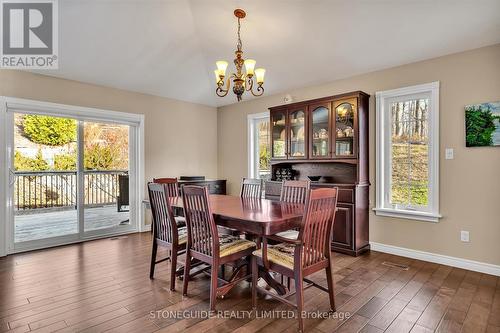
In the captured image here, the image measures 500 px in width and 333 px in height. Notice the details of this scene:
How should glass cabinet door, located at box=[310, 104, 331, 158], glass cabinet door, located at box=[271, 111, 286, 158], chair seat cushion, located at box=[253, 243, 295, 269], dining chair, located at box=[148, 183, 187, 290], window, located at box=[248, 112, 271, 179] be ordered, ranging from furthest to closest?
window, located at box=[248, 112, 271, 179] → glass cabinet door, located at box=[271, 111, 286, 158] → glass cabinet door, located at box=[310, 104, 331, 158] → dining chair, located at box=[148, 183, 187, 290] → chair seat cushion, located at box=[253, 243, 295, 269]

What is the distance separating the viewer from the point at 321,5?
10.2ft

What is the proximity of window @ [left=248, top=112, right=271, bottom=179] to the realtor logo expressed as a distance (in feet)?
10.9

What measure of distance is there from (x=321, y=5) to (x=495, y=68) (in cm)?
201

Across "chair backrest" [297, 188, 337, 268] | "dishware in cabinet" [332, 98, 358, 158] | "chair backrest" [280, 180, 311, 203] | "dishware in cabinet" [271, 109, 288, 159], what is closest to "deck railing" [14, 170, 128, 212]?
"dishware in cabinet" [271, 109, 288, 159]

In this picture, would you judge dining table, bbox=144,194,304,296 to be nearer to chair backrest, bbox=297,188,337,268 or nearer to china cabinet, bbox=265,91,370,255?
chair backrest, bbox=297,188,337,268

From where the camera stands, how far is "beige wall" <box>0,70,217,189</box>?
3934mm

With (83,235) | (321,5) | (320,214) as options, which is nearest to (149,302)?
(320,214)

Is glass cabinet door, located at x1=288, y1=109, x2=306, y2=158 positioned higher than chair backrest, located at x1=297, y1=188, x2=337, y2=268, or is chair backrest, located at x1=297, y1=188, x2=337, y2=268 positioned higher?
glass cabinet door, located at x1=288, y1=109, x2=306, y2=158

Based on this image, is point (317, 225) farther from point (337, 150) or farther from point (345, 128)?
point (345, 128)

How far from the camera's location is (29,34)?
11.3ft

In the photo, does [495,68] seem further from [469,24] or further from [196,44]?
[196,44]

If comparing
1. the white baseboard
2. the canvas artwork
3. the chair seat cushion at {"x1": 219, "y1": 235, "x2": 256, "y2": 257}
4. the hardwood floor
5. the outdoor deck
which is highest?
the canvas artwork

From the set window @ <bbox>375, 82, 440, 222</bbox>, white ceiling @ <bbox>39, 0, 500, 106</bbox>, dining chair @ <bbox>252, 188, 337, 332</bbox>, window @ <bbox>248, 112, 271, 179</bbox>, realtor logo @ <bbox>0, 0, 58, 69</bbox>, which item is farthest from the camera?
window @ <bbox>248, 112, 271, 179</bbox>

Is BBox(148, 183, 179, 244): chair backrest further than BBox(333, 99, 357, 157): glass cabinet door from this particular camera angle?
No
